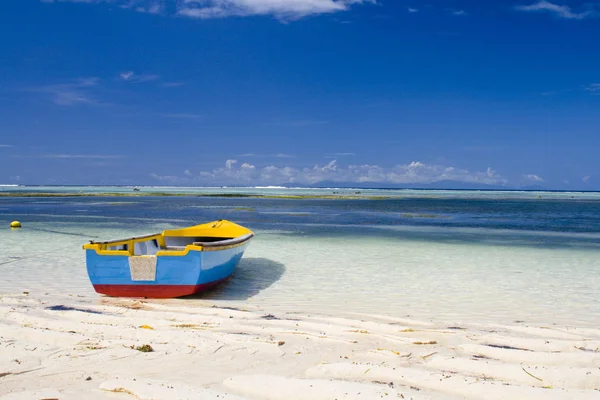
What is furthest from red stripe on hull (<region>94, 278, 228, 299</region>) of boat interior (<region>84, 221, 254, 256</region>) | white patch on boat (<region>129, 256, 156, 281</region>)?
boat interior (<region>84, 221, 254, 256</region>)

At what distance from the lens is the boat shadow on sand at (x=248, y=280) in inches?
380

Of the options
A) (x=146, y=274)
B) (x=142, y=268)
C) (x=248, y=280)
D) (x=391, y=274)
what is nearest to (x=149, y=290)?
(x=146, y=274)

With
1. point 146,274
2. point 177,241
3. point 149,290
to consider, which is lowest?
point 149,290

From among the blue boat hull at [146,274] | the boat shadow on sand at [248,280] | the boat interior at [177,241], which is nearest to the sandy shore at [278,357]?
the blue boat hull at [146,274]

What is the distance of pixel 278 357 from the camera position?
524cm

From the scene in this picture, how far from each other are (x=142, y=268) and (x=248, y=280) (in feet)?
9.82

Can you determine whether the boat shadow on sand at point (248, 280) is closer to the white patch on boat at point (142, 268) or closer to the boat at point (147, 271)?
the boat at point (147, 271)

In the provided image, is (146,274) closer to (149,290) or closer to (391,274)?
(149,290)

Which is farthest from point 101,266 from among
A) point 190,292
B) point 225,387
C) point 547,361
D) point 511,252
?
point 511,252

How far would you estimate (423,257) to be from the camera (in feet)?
50.2

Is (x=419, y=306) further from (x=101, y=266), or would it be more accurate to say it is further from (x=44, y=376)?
(x=44, y=376)

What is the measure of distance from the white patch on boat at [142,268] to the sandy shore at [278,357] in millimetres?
1388

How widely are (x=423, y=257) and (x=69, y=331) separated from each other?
11.3 meters

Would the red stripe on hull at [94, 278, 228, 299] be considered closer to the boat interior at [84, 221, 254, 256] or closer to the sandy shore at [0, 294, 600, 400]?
the boat interior at [84, 221, 254, 256]
